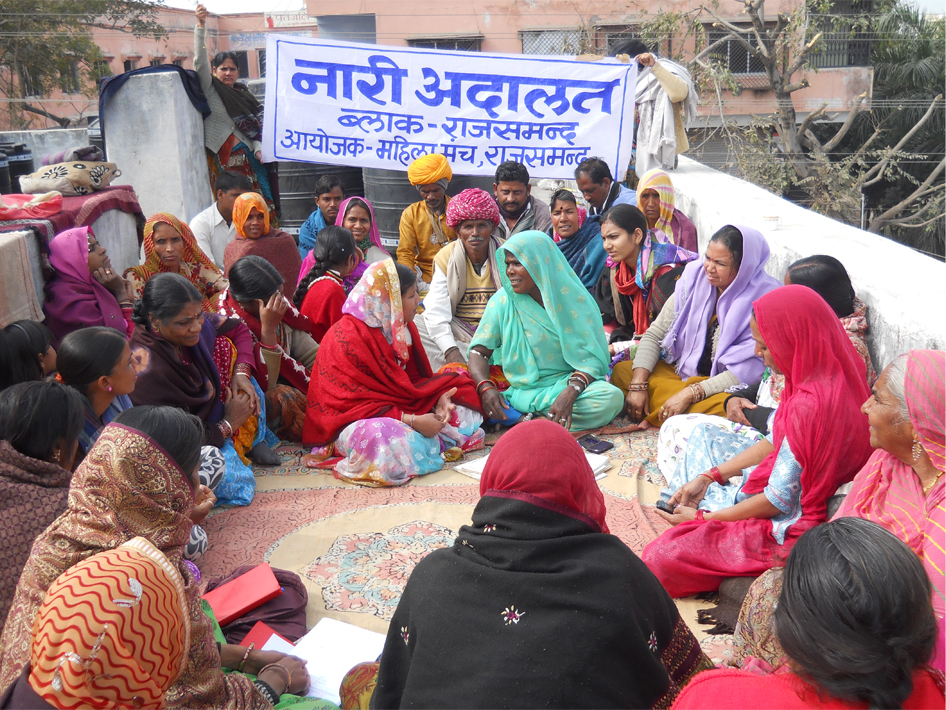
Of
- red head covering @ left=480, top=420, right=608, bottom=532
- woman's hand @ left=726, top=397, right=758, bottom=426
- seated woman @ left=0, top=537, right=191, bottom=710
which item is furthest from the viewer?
woman's hand @ left=726, top=397, right=758, bottom=426

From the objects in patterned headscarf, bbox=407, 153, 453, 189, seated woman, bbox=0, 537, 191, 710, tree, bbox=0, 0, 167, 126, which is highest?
tree, bbox=0, 0, 167, 126

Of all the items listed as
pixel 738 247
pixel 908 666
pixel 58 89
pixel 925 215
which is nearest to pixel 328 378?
pixel 738 247

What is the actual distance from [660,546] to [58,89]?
1526cm

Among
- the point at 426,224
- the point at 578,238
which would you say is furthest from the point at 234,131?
the point at 578,238

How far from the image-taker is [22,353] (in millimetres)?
2898

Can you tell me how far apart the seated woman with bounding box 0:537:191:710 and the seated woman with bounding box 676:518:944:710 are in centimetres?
107

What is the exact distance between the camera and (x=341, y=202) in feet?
19.4

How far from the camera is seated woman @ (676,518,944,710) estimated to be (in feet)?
4.27

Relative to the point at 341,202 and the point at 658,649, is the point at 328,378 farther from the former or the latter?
the point at 658,649

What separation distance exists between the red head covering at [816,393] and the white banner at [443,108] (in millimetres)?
4067

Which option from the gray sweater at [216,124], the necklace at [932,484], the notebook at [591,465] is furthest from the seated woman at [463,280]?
the necklace at [932,484]

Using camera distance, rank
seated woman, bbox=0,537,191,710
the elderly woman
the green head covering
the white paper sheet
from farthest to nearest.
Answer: the elderly woman, the green head covering, the white paper sheet, seated woman, bbox=0,537,191,710

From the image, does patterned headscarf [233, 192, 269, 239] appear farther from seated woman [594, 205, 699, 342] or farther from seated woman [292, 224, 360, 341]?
seated woman [594, 205, 699, 342]

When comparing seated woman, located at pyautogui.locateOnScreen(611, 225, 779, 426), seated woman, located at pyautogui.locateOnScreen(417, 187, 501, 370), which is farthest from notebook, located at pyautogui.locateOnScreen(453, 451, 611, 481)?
seated woman, located at pyautogui.locateOnScreen(417, 187, 501, 370)
